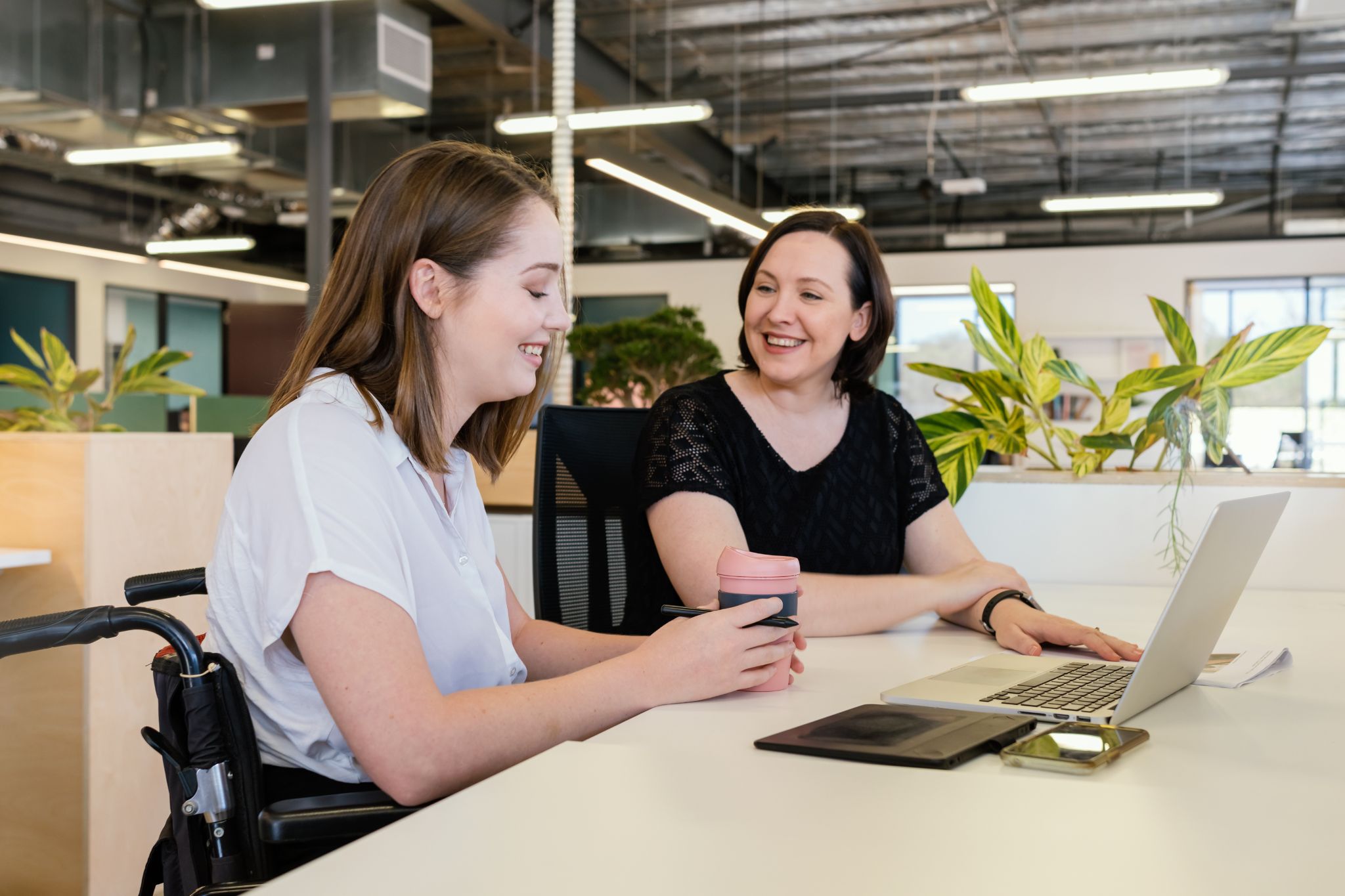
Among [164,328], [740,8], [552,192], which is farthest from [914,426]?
[164,328]

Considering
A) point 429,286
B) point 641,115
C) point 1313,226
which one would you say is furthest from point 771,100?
point 429,286

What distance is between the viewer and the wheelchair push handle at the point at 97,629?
3.43 ft

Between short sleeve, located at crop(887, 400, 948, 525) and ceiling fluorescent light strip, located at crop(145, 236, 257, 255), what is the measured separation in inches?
381

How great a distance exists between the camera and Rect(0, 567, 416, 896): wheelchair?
104cm

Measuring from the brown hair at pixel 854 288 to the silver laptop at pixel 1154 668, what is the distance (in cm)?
81

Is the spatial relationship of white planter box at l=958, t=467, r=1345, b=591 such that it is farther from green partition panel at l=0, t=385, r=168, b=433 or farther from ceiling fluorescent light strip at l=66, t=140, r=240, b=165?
green partition panel at l=0, t=385, r=168, b=433

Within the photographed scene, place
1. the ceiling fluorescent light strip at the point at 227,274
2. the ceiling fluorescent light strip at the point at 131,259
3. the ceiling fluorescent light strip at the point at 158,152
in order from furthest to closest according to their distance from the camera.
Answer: the ceiling fluorescent light strip at the point at 227,274, the ceiling fluorescent light strip at the point at 131,259, the ceiling fluorescent light strip at the point at 158,152

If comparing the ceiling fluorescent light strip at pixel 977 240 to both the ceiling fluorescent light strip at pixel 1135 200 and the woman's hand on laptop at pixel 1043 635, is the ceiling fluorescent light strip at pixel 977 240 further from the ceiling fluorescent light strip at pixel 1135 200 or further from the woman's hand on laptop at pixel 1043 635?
the woman's hand on laptop at pixel 1043 635

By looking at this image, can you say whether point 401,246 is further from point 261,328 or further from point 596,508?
point 261,328

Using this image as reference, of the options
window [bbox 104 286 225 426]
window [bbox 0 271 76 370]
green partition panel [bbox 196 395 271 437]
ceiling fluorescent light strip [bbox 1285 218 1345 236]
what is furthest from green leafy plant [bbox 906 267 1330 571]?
window [bbox 0 271 76 370]

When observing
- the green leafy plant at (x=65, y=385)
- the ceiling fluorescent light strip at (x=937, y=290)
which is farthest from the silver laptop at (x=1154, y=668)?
the ceiling fluorescent light strip at (x=937, y=290)

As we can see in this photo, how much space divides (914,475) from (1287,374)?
10.2 meters

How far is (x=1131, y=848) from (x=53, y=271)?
40.9 ft

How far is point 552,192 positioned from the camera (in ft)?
4.75
